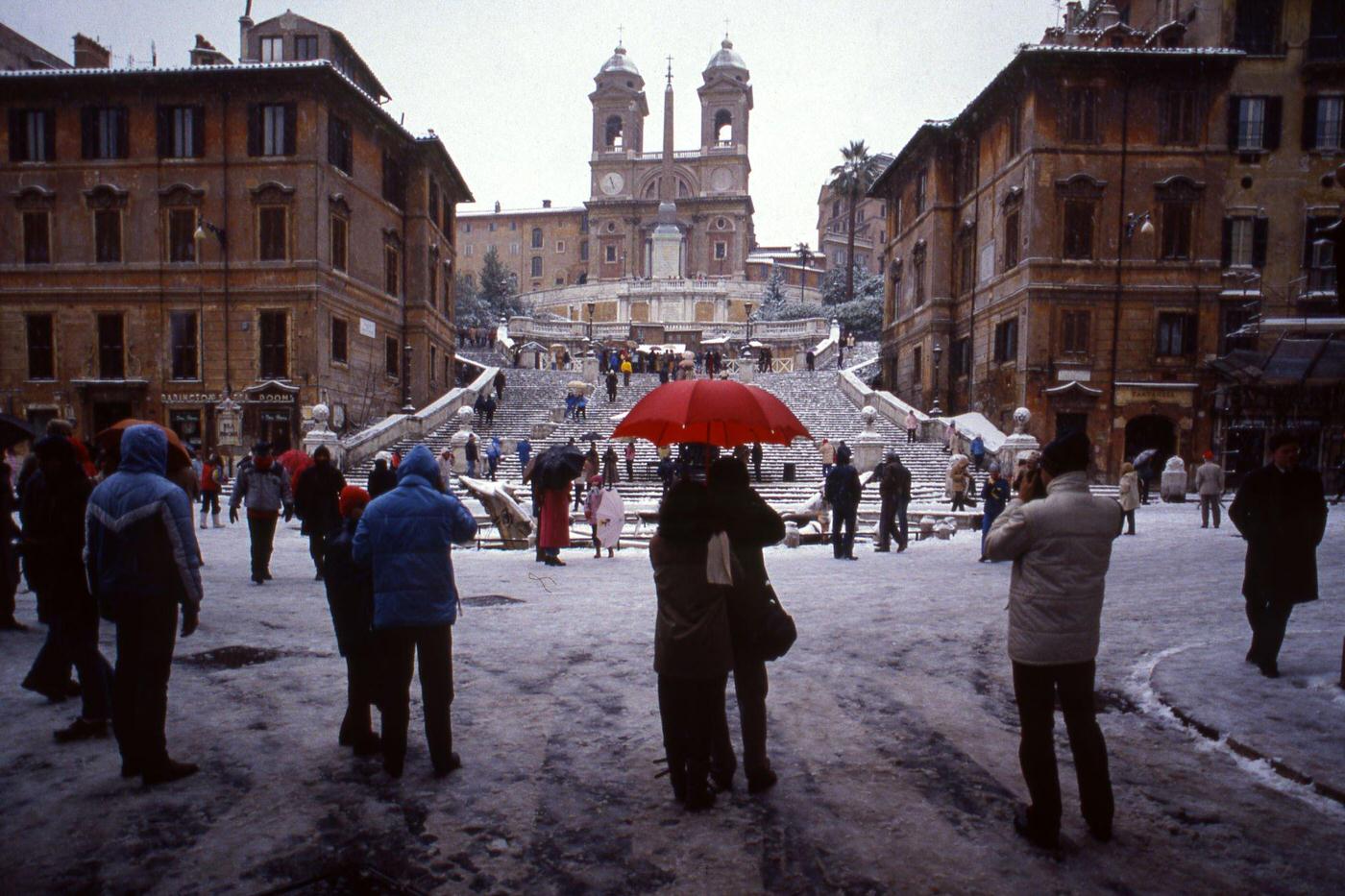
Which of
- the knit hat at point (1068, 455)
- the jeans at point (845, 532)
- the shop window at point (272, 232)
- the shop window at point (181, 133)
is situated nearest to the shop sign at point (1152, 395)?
the jeans at point (845, 532)

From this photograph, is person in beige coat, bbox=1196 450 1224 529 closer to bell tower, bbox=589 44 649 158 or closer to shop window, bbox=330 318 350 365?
shop window, bbox=330 318 350 365

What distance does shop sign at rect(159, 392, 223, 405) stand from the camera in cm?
2908

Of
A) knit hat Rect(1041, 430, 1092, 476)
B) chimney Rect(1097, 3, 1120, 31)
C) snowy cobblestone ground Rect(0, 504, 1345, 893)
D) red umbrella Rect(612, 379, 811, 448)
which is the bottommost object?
snowy cobblestone ground Rect(0, 504, 1345, 893)

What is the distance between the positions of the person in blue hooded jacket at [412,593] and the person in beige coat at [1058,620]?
2.75 meters

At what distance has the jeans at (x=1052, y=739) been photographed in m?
4.04

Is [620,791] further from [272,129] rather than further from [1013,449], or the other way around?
[272,129]

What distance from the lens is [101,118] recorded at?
96.7 ft

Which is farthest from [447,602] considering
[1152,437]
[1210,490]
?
[1152,437]

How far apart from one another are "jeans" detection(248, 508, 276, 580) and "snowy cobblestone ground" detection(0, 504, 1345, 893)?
327cm

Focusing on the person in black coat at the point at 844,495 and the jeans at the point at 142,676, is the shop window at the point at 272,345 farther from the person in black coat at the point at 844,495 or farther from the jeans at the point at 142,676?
the jeans at the point at 142,676

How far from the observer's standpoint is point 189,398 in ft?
95.6

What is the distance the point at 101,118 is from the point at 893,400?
2770 centimetres

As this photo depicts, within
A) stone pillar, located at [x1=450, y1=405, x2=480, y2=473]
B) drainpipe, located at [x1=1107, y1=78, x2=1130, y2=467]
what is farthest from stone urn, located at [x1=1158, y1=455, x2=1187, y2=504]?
stone pillar, located at [x1=450, y1=405, x2=480, y2=473]

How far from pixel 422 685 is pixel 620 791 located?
3.87 feet
